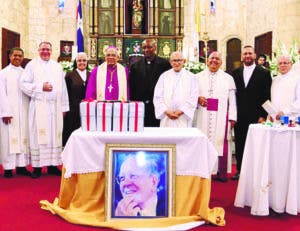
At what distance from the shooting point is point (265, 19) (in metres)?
13.4

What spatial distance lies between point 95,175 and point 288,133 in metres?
2.00

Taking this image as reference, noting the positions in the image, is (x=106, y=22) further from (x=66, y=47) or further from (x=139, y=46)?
(x=66, y=47)

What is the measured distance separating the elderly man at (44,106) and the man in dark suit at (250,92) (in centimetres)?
256

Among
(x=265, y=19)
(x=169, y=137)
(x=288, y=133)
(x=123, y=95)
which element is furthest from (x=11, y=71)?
(x=265, y=19)

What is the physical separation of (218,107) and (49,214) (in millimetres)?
2905

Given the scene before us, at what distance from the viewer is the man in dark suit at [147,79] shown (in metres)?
6.63

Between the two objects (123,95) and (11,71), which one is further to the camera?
(11,71)

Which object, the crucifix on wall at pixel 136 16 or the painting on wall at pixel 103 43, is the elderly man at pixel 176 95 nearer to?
the painting on wall at pixel 103 43

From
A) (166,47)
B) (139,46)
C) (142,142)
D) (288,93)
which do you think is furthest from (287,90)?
(139,46)

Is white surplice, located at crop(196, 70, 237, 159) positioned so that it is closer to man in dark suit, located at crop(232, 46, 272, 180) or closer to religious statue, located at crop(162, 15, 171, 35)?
man in dark suit, located at crop(232, 46, 272, 180)

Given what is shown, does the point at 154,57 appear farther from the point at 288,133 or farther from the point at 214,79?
the point at 288,133

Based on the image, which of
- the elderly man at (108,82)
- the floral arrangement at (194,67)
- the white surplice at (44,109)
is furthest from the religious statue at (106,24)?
the elderly man at (108,82)

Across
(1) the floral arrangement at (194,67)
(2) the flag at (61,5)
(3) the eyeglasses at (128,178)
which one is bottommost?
(3) the eyeglasses at (128,178)

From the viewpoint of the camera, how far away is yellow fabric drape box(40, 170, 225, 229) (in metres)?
4.35
